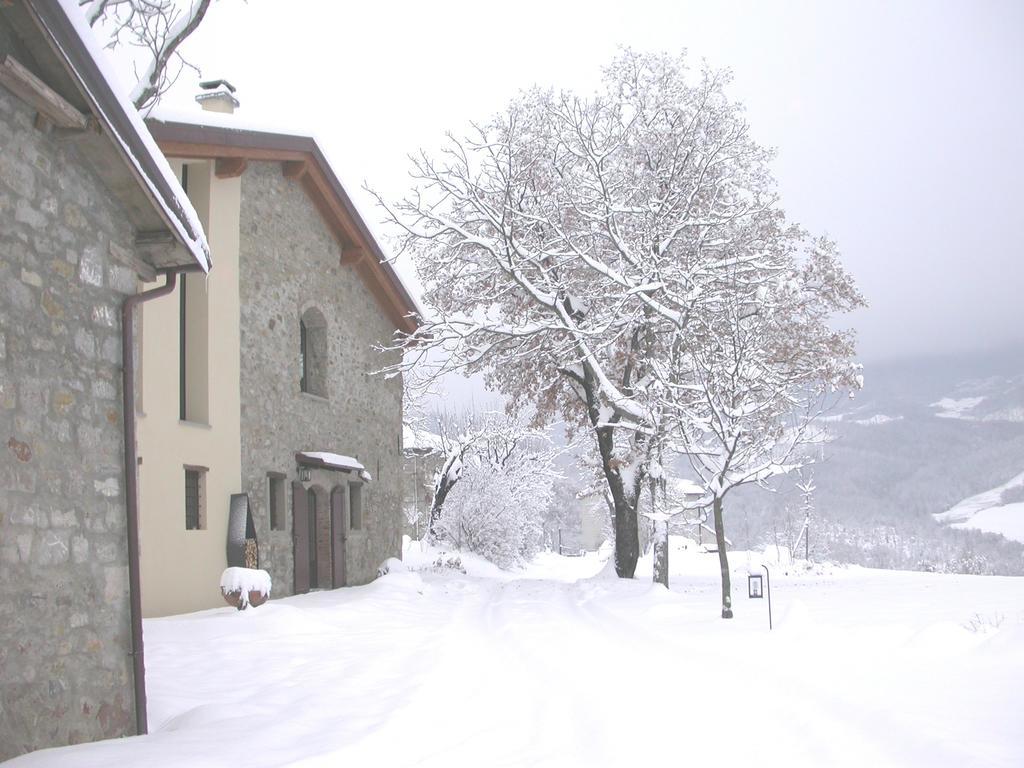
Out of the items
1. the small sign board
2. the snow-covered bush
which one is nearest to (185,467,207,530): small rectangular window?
the small sign board

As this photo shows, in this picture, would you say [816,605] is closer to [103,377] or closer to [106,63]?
[103,377]

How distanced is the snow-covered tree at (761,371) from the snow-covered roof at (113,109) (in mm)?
7626

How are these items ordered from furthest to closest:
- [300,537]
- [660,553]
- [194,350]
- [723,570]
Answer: [660,553], [300,537], [194,350], [723,570]

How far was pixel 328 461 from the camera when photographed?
673 inches

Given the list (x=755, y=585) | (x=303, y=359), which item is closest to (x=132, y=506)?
(x=755, y=585)

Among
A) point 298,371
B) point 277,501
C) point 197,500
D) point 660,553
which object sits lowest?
point 660,553

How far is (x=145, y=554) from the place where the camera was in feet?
39.8

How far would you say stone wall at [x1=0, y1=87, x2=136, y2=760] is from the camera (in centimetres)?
512

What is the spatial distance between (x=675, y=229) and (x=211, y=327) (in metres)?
9.36

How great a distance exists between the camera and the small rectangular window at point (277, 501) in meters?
16.1

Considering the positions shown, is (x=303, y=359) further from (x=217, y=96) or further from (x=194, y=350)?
(x=217, y=96)

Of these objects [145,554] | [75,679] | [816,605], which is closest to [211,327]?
[145,554]

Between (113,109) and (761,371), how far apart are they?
11.2 m

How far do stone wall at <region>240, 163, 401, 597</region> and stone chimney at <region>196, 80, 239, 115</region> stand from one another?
1.68 m
